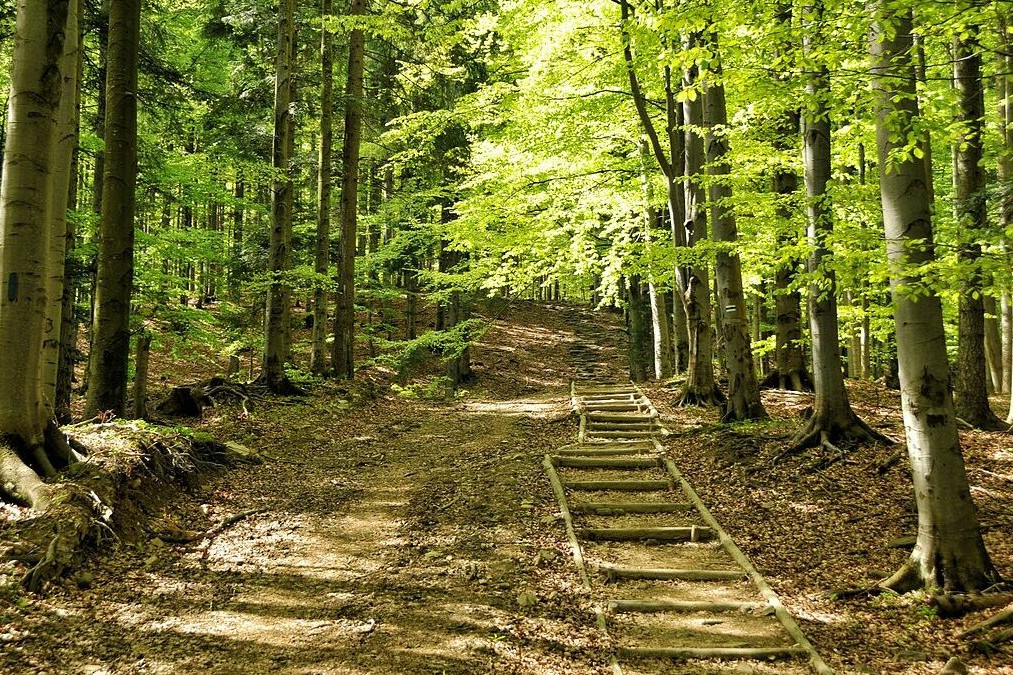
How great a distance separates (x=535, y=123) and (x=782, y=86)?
7762 millimetres

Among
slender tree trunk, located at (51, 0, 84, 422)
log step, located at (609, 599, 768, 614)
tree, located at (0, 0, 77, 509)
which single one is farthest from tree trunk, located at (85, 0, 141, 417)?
log step, located at (609, 599, 768, 614)

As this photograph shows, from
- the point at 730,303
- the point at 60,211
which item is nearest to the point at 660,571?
the point at 730,303

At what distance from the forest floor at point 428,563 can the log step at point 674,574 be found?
0.38m

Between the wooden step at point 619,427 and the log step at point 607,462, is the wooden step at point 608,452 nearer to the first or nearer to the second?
the log step at point 607,462

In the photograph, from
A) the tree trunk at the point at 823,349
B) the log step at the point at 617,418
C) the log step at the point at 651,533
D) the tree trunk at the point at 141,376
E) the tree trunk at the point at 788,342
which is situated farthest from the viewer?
the tree trunk at the point at 788,342

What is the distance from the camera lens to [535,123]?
13188mm

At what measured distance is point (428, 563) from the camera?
18.9 ft

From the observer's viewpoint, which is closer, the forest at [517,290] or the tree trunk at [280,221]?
the forest at [517,290]

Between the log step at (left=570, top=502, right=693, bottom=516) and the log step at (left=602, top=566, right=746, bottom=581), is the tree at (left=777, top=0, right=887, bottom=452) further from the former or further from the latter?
the log step at (left=602, top=566, right=746, bottom=581)

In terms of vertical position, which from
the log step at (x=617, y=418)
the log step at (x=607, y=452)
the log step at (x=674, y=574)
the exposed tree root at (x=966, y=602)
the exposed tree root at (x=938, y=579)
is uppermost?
the log step at (x=617, y=418)

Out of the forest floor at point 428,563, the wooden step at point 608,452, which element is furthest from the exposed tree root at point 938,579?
the wooden step at point 608,452

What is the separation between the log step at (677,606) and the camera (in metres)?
5.16

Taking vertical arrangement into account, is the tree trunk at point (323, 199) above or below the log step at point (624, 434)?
above

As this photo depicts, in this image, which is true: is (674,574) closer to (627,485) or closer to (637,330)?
(627,485)
